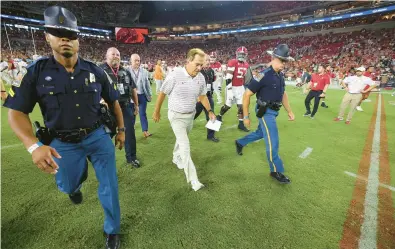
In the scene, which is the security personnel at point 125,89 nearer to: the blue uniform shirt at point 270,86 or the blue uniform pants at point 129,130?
the blue uniform pants at point 129,130

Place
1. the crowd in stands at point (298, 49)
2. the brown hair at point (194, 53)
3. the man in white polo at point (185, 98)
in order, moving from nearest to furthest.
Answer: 1. the brown hair at point (194, 53)
2. the man in white polo at point (185, 98)
3. the crowd in stands at point (298, 49)

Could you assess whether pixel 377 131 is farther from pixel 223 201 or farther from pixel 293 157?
pixel 223 201

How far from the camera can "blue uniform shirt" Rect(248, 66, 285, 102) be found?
11.9 feet

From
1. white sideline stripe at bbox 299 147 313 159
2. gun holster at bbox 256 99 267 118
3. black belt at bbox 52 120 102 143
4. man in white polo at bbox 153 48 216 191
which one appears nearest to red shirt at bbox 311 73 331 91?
white sideline stripe at bbox 299 147 313 159

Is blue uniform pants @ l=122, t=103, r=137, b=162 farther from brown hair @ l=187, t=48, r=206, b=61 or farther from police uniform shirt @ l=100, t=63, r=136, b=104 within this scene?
brown hair @ l=187, t=48, r=206, b=61

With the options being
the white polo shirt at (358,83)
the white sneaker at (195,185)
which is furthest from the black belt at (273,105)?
the white polo shirt at (358,83)

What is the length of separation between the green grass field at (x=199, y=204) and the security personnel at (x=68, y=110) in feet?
1.88

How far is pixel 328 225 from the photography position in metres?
2.76

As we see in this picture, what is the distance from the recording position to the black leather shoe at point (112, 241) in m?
2.30

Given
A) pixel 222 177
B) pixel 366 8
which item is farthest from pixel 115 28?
pixel 222 177

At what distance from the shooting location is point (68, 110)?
2.00m

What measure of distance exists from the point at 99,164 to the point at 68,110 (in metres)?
0.64

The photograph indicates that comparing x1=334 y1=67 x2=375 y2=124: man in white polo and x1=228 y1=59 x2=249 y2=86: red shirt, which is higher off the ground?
x1=228 y1=59 x2=249 y2=86: red shirt

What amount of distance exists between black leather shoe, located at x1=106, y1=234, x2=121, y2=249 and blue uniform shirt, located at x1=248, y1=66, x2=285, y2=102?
3014 millimetres
